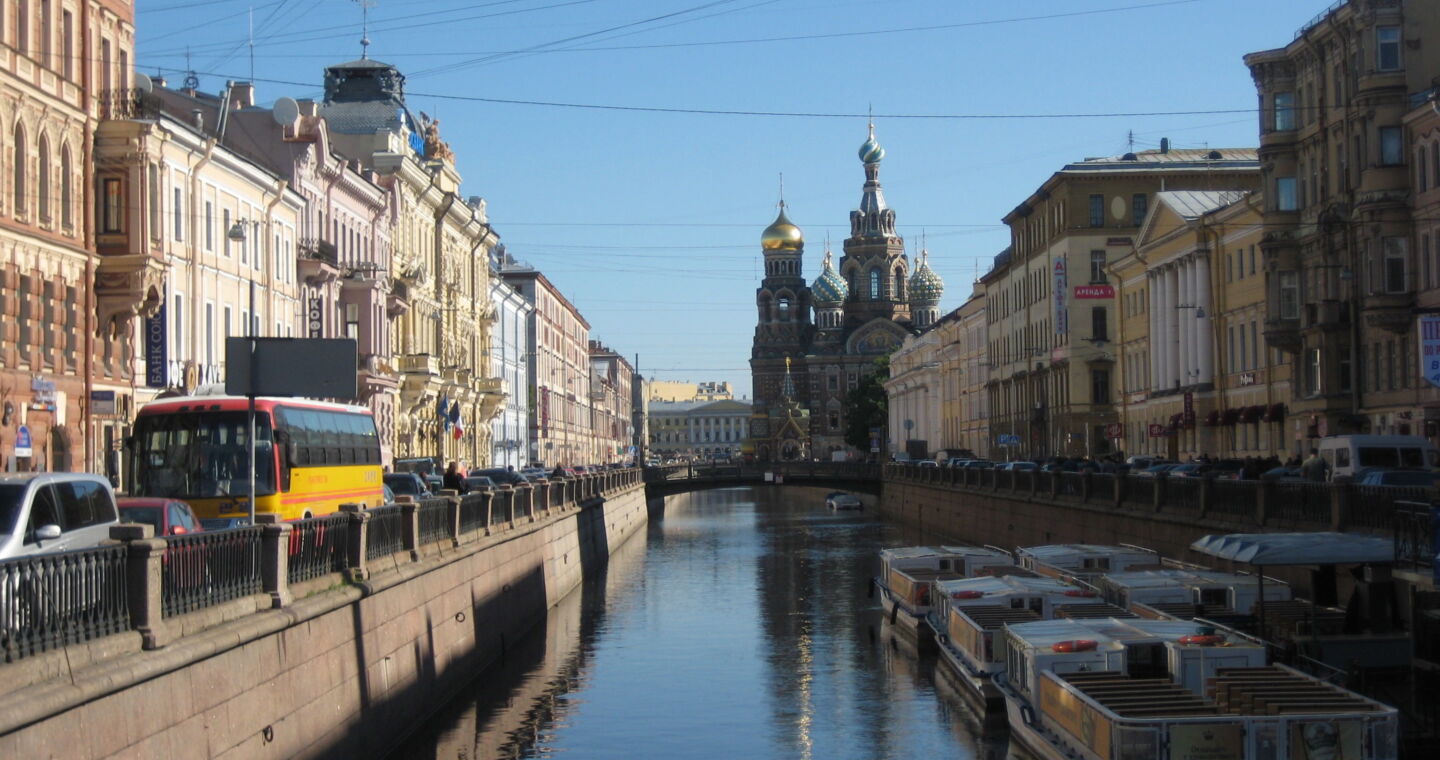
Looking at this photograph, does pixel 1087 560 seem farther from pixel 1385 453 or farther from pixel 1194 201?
pixel 1194 201

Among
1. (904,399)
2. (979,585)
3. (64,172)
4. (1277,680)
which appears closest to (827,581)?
(979,585)

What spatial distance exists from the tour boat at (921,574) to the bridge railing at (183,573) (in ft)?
44.6

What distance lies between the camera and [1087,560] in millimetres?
40688

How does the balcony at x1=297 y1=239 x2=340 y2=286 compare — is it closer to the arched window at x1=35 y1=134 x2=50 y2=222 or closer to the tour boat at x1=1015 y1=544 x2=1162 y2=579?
the arched window at x1=35 y1=134 x2=50 y2=222

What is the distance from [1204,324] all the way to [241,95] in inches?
1453

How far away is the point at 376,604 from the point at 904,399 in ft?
515

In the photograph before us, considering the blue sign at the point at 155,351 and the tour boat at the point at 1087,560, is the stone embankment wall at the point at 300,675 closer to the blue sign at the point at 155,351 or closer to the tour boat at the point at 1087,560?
the blue sign at the point at 155,351

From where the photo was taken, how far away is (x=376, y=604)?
1025 inches

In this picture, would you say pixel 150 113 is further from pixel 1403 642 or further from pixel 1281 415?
pixel 1281 415

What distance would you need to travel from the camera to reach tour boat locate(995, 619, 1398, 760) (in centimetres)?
1842

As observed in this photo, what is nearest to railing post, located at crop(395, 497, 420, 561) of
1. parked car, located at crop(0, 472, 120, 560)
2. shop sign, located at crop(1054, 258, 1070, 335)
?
parked car, located at crop(0, 472, 120, 560)

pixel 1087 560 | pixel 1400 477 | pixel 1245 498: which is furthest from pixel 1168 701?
pixel 1087 560

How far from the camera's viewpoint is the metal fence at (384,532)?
90.4ft

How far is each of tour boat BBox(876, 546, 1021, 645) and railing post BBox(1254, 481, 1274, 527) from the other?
23.4 ft
